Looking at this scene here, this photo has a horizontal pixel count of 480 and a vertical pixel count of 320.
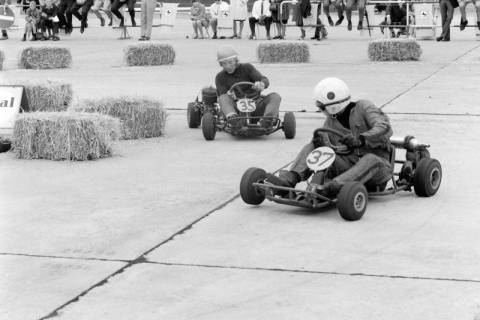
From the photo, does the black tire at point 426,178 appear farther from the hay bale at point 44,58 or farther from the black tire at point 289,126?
the hay bale at point 44,58

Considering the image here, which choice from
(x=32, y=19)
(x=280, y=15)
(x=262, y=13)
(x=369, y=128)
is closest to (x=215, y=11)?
(x=262, y=13)

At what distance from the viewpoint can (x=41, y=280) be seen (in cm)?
573

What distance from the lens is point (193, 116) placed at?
11.6m

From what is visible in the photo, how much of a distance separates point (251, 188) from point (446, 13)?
1788cm

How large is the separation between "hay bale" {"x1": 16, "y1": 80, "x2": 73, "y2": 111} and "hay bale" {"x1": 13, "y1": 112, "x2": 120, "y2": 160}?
1.88m

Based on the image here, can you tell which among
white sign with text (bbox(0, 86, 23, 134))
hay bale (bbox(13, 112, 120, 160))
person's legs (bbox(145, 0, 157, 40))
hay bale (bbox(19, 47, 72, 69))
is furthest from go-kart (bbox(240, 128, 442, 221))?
person's legs (bbox(145, 0, 157, 40))

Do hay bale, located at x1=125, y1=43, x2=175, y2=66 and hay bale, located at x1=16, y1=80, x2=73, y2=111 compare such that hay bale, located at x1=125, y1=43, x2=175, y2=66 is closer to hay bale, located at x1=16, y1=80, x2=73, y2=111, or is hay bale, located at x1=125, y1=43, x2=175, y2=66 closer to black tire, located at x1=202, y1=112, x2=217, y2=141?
hay bale, located at x1=16, y1=80, x2=73, y2=111

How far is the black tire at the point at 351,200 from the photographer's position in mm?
6891

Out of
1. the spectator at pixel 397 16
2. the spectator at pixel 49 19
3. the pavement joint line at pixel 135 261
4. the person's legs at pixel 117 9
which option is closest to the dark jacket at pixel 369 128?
the pavement joint line at pixel 135 261

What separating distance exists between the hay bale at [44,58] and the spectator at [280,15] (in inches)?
311

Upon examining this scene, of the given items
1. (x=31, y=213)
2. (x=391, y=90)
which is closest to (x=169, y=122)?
(x=391, y=90)

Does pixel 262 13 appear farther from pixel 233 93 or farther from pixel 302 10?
pixel 233 93

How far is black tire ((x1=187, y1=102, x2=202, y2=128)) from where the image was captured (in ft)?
38.0

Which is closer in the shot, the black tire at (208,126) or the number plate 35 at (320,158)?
the number plate 35 at (320,158)
